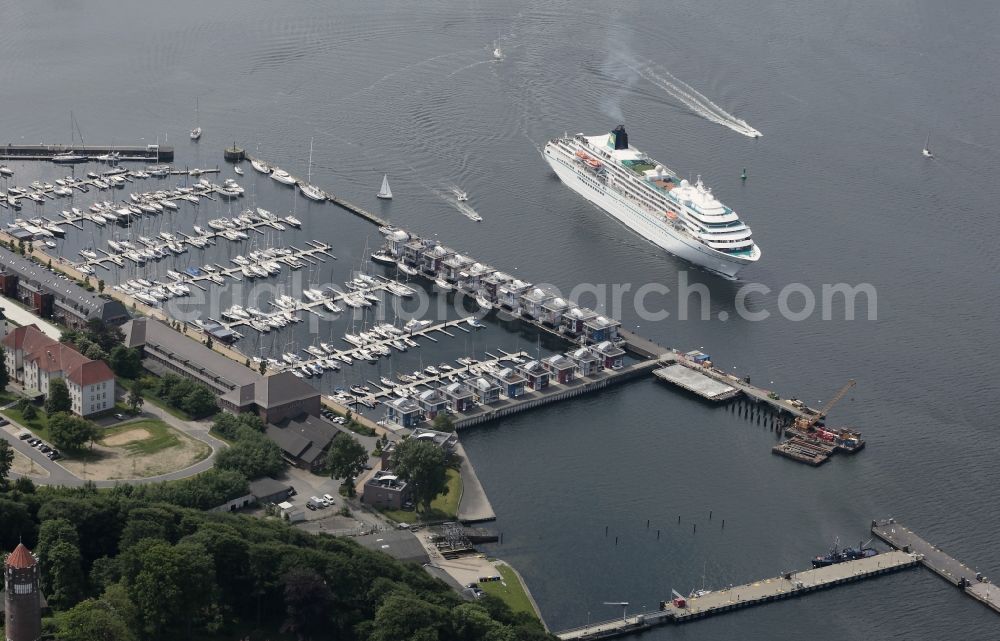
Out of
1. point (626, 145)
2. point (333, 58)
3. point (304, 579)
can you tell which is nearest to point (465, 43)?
point (333, 58)

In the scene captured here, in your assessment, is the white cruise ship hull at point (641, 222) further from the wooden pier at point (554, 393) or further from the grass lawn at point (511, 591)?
the grass lawn at point (511, 591)

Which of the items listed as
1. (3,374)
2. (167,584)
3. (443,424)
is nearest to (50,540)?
(167,584)

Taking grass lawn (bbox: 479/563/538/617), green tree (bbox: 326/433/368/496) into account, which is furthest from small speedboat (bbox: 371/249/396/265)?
grass lawn (bbox: 479/563/538/617)

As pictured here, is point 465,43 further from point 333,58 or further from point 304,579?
point 304,579

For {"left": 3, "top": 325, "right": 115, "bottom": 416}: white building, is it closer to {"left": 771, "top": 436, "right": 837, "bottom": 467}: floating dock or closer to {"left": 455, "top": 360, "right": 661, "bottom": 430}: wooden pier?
{"left": 455, "top": 360, "right": 661, "bottom": 430}: wooden pier

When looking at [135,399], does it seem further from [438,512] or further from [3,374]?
[438,512]

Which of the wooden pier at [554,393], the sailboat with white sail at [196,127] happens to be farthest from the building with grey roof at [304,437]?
the sailboat with white sail at [196,127]
